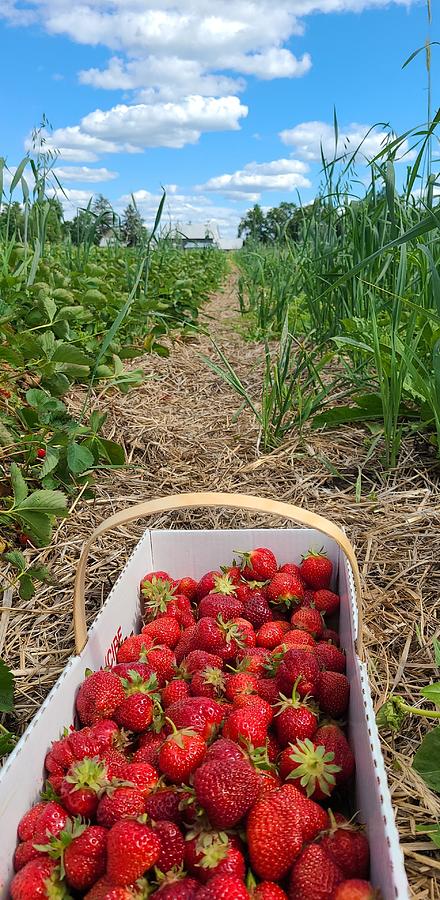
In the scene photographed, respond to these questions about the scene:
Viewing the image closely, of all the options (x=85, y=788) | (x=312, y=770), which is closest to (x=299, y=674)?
(x=312, y=770)

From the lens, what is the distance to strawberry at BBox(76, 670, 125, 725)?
1.13 m

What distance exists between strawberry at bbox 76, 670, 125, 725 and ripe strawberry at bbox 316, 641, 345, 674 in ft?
1.20

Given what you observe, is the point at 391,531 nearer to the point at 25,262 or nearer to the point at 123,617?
the point at 123,617

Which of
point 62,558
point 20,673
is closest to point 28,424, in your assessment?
point 62,558

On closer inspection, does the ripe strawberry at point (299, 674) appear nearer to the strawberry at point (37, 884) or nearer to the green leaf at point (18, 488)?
the strawberry at point (37, 884)

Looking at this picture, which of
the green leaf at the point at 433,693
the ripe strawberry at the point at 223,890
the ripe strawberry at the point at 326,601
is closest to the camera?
the ripe strawberry at the point at 223,890

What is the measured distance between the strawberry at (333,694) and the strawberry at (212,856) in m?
0.34

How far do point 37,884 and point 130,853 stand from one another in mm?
132

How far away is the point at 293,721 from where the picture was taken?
1.08m

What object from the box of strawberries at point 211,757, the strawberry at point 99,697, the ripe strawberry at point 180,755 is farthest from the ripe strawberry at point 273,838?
the strawberry at point 99,697

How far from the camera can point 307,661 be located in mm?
1175

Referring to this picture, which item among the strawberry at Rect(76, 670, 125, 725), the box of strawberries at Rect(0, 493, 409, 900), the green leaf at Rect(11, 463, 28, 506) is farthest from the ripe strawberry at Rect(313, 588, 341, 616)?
the green leaf at Rect(11, 463, 28, 506)

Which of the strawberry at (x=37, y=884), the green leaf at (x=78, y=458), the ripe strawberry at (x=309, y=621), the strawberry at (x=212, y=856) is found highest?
the green leaf at (x=78, y=458)

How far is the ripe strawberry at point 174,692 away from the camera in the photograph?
3.82ft
